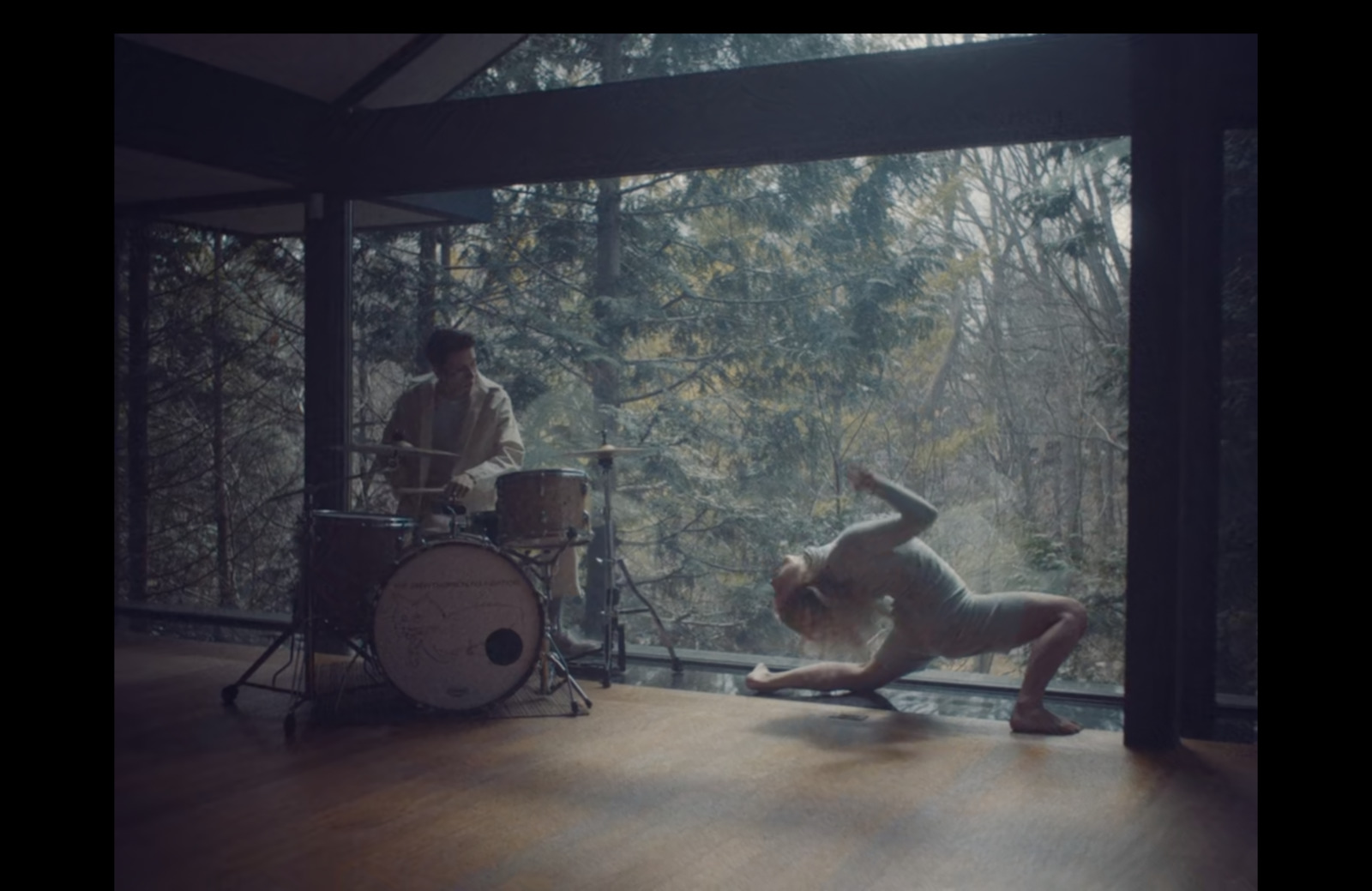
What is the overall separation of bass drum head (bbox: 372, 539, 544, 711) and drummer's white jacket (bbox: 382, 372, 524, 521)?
0.74m

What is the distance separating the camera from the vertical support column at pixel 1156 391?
167 inches

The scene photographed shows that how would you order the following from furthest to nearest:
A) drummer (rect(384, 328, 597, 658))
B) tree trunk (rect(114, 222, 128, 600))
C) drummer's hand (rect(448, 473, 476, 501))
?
tree trunk (rect(114, 222, 128, 600))
drummer (rect(384, 328, 597, 658))
drummer's hand (rect(448, 473, 476, 501))

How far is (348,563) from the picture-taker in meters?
4.77

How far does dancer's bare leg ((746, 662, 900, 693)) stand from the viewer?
5102mm

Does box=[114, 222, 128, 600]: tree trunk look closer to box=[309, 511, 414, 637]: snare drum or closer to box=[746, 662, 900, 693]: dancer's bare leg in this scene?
box=[309, 511, 414, 637]: snare drum

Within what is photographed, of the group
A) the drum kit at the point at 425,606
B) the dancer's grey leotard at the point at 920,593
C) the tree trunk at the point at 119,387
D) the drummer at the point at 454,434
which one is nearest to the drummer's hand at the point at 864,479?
the dancer's grey leotard at the point at 920,593

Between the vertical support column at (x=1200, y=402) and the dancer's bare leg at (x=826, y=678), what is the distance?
3.77ft

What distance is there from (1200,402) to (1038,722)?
1234 millimetres

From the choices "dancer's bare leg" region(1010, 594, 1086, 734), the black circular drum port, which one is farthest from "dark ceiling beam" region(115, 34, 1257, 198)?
the black circular drum port

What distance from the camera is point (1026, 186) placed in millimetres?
8969

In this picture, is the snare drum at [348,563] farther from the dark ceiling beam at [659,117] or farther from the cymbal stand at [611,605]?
the dark ceiling beam at [659,117]

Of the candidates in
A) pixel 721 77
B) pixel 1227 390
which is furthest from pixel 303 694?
pixel 1227 390

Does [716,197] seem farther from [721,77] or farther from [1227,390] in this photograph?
[1227,390]

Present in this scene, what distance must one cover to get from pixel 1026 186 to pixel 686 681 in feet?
16.4
